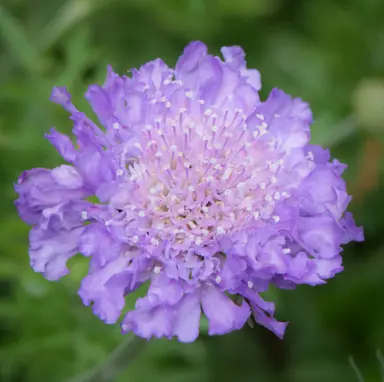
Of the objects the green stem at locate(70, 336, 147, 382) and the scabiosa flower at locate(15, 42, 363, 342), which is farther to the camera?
the green stem at locate(70, 336, 147, 382)

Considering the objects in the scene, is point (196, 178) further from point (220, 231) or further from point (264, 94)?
point (264, 94)

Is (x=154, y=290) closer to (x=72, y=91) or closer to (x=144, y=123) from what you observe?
(x=144, y=123)

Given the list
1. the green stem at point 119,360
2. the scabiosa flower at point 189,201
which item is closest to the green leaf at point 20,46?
the scabiosa flower at point 189,201

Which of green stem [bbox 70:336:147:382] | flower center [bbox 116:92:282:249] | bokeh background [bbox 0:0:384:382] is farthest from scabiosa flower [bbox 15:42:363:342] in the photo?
bokeh background [bbox 0:0:384:382]

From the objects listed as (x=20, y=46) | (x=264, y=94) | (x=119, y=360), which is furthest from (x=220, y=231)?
(x=264, y=94)

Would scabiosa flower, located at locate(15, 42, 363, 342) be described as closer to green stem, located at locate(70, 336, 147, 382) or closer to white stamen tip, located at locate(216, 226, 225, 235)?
white stamen tip, located at locate(216, 226, 225, 235)
